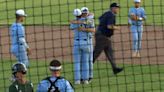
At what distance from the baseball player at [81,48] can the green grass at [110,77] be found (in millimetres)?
272

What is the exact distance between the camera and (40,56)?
1669cm

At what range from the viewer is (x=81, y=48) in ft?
41.6

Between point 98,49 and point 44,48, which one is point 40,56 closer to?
point 44,48

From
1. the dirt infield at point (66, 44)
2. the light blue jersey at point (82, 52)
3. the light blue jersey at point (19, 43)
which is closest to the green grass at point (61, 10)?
the dirt infield at point (66, 44)

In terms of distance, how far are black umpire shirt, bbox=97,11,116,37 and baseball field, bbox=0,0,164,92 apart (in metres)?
1.10

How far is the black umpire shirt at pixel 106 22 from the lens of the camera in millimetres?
13305

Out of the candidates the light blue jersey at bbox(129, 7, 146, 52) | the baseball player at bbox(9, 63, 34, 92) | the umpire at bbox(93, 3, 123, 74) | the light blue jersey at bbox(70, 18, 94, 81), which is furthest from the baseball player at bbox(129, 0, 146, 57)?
the baseball player at bbox(9, 63, 34, 92)

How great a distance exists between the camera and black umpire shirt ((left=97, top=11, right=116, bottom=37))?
13305mm

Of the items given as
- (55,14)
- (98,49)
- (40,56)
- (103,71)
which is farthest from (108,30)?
(55,14)

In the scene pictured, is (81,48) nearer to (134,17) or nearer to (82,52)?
(82,52)

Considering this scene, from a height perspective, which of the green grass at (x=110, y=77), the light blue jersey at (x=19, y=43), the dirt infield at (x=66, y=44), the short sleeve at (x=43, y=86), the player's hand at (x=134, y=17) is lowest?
the green grass at (x=110, y=77)

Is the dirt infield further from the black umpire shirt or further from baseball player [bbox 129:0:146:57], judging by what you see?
the black umpire shirt

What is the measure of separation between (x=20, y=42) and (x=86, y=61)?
1.54 metres

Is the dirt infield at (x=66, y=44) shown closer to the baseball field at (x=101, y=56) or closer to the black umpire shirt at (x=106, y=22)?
the baseball field at (x=101, y=56)
